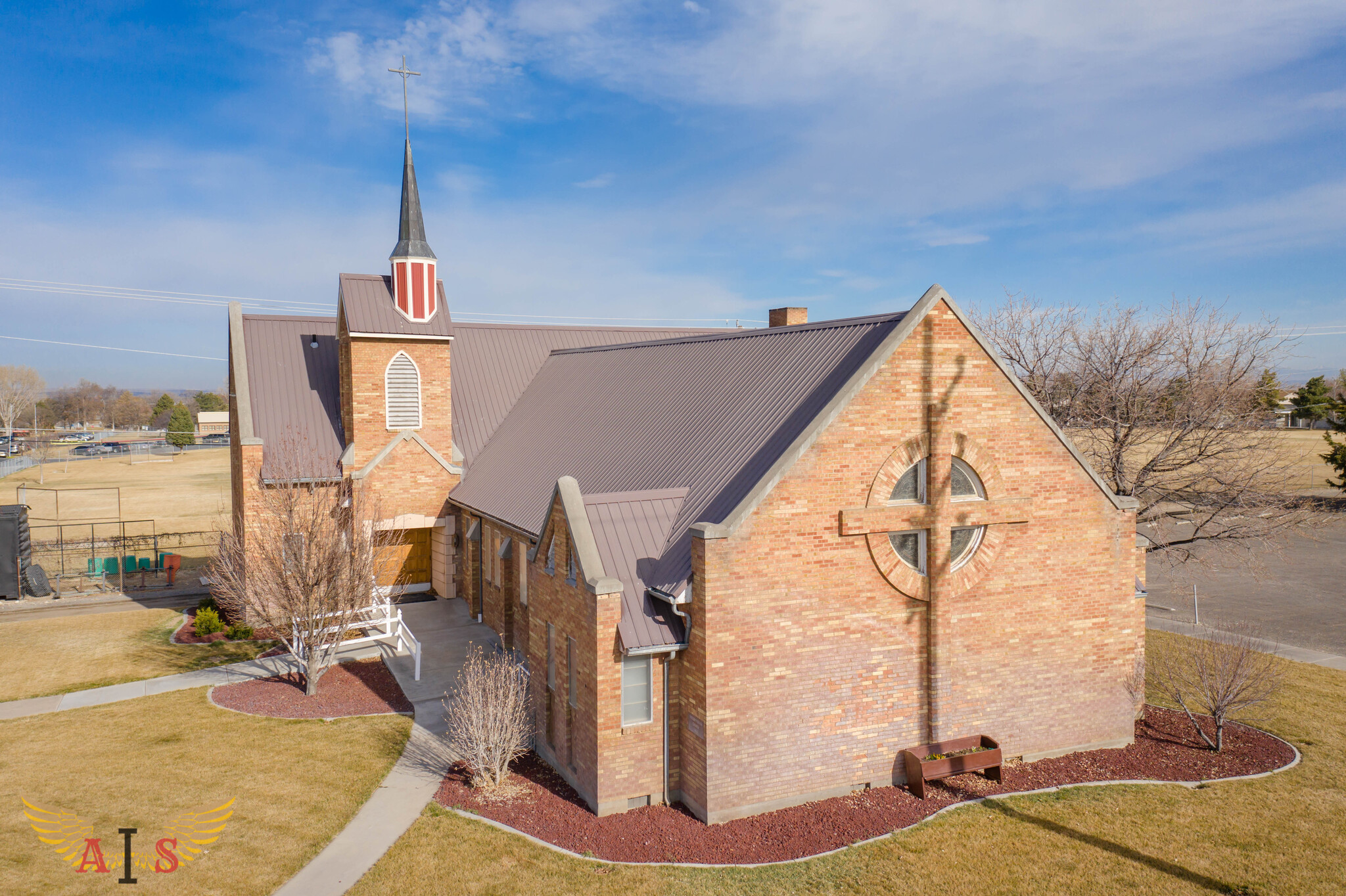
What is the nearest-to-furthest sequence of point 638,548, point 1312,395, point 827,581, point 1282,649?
point 827,581, point 638,548, point 1282,649, point 1312,395

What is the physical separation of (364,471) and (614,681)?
14.4 metres

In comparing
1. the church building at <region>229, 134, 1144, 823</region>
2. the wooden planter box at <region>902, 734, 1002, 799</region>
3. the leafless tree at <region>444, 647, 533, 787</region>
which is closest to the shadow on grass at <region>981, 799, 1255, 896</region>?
the wooden planter box at <region>902, 734, 1002, 799</region>

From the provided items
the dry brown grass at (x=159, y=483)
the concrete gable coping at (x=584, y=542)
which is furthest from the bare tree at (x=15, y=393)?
A: the concrete gable coping at (x=584, y=542)

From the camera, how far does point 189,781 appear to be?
13695 millimetres

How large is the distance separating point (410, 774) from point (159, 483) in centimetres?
6996

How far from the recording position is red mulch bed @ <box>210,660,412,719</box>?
1709cm

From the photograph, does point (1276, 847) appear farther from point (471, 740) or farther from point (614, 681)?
point (471, 740)

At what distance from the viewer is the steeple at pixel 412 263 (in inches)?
1001

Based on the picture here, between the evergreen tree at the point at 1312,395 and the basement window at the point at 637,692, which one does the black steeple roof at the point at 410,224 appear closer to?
the basement window at the point at 637,692

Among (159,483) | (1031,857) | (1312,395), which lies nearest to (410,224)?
(1031,857)

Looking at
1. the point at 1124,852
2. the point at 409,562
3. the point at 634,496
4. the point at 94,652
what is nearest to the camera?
the point at 1124,852

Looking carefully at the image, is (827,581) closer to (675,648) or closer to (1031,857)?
(675,648)

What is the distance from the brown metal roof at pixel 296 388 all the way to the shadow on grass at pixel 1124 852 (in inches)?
773

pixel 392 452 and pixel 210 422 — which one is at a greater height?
pixel 210 422
